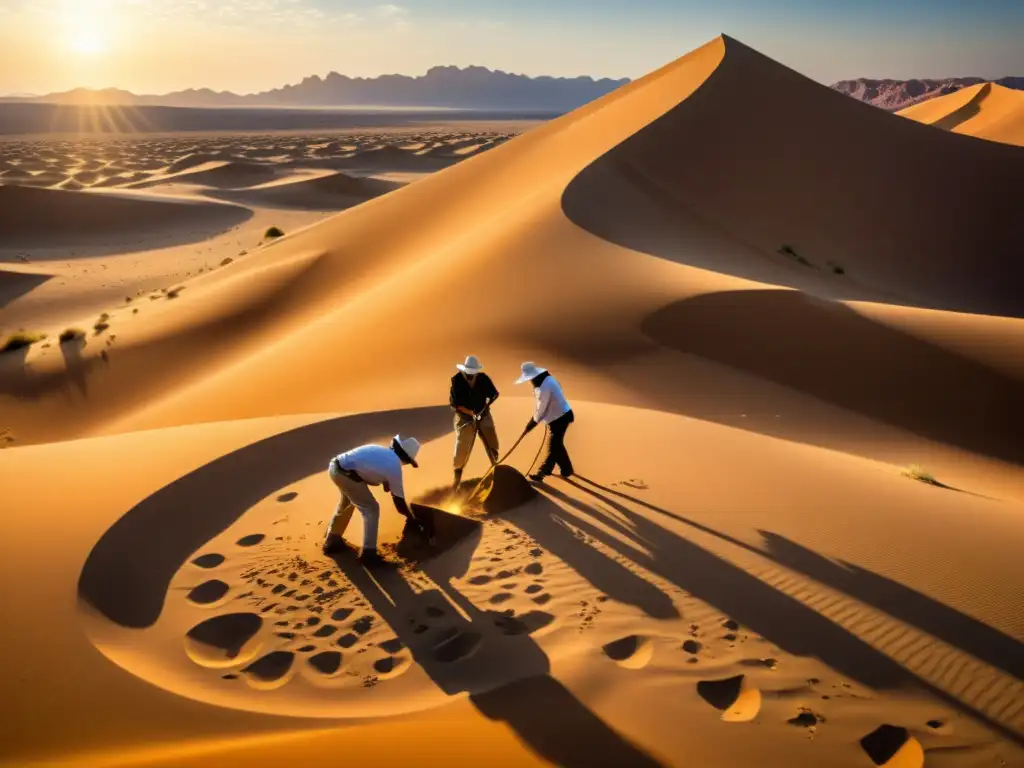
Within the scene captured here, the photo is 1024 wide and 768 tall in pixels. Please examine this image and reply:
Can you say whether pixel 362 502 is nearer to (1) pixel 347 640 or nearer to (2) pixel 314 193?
(1) pixel 347 640

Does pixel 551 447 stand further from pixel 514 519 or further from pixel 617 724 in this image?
pixel 617 724

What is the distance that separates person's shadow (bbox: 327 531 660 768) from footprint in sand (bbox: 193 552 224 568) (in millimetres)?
1031

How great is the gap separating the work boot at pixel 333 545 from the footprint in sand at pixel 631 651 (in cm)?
256

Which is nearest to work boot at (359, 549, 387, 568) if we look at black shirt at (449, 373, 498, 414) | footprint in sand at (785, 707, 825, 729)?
black shirt at (449, 373, 498, 414)

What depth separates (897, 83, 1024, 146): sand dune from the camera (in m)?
68.6

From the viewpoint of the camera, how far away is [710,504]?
6449 mm

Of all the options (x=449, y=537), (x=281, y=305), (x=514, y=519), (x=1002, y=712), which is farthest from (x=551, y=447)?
(x=281, y=305)

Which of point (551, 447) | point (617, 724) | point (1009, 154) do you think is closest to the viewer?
point (617, 724)

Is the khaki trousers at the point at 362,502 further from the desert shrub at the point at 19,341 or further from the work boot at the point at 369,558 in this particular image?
the desert shrub at the point at 19,341

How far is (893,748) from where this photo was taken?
371 centimetres

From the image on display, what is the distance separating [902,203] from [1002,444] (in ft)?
59.8

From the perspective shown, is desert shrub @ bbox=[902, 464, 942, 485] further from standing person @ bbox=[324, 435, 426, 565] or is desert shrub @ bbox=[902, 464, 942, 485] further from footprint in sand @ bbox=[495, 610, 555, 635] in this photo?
standing person @ bbox=[324, 435, 426, 565]

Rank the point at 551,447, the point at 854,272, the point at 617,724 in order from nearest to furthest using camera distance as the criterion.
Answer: the point at 617,724
the point at 551,447
the point at 854,272

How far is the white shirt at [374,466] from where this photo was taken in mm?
5750
